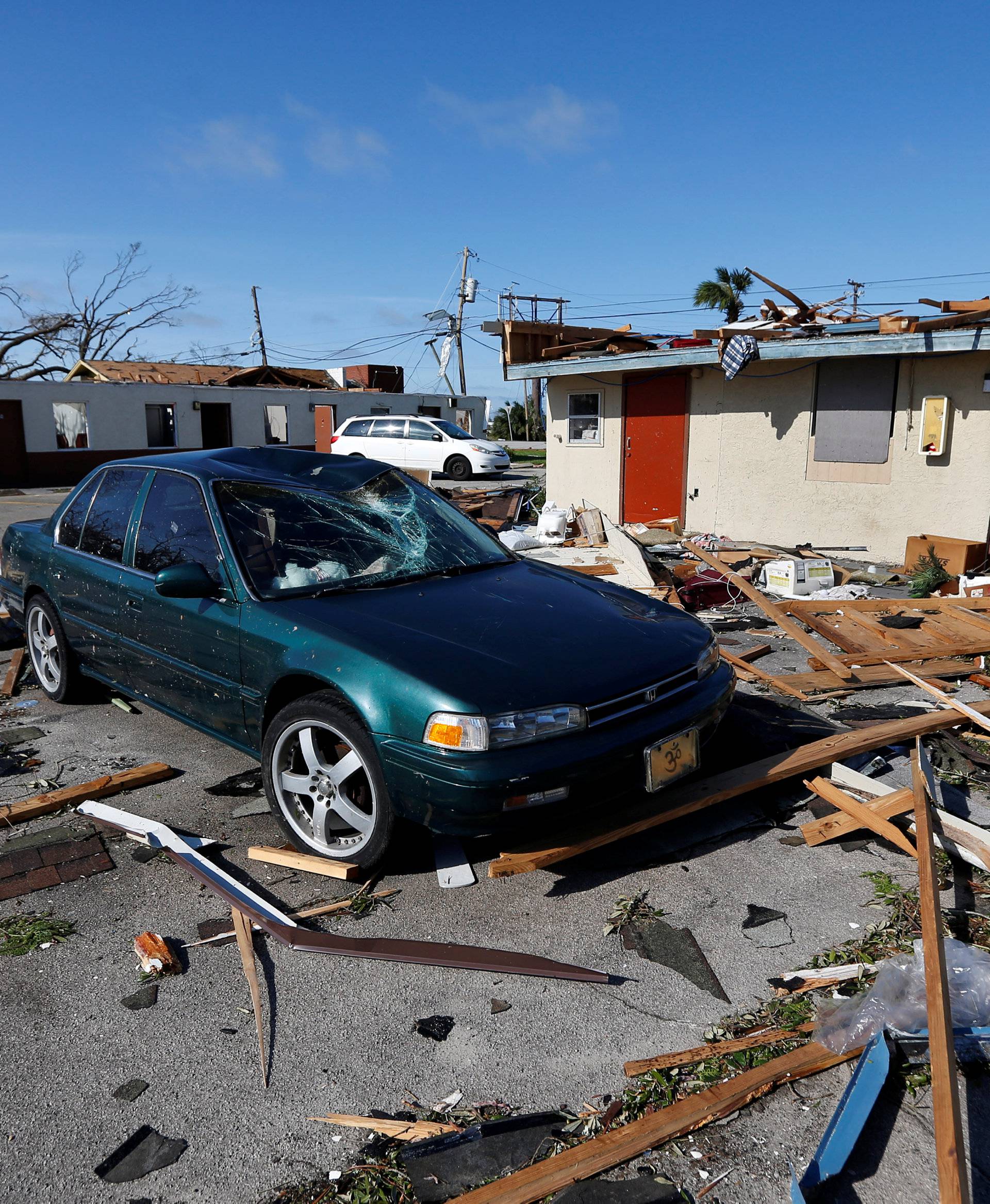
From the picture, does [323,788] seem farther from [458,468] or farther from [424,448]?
[424,448]

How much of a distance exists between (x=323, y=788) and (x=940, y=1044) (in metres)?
2.37

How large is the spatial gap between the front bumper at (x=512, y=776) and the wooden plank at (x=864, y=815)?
1071 mm

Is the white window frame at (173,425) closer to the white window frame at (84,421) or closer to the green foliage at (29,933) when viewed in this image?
the white window frame at (84,421)

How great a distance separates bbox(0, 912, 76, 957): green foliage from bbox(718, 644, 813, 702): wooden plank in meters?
4.02

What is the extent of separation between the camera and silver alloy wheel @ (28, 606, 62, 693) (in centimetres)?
592

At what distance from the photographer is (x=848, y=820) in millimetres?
4012

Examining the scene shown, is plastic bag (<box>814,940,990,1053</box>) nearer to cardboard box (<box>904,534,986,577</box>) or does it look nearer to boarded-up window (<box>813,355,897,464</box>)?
cardboard box (<box>904,534,986,577</box>)

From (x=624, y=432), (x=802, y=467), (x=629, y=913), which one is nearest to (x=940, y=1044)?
(x=629, y=913)

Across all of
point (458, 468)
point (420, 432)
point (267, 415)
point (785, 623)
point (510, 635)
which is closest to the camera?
point (510, 635)

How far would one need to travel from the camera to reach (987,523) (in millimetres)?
10672

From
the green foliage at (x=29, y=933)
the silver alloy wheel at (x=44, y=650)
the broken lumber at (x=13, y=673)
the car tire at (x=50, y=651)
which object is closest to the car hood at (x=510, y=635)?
the green foliage at (x=29, y=933)

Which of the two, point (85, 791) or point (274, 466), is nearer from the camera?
point (85, 791)

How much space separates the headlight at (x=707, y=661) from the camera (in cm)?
408

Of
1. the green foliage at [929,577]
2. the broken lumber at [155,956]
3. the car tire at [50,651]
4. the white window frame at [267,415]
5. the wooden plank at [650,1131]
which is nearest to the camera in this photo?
the wooden plank at [650,1131]
